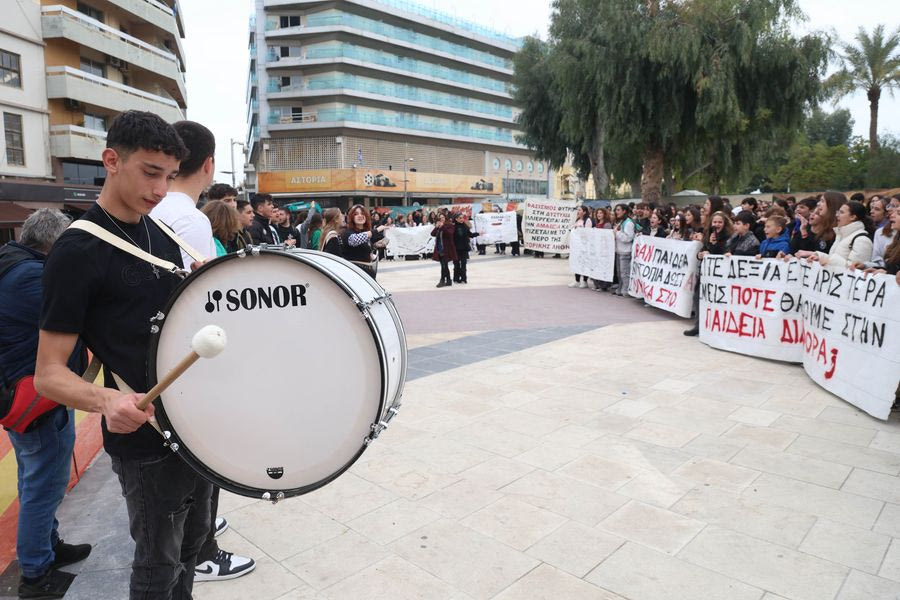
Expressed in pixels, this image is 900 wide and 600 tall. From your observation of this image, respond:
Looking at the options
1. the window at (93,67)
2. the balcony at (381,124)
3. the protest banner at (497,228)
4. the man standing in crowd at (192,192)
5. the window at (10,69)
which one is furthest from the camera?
the balcony at (381,124)

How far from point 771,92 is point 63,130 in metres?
27.6

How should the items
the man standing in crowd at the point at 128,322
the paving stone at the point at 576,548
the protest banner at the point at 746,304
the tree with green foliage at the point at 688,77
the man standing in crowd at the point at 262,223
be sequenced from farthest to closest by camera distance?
the tree with green foliage at the point at 688,77, the protest banner at the point at 746,304, the man standing in crowd at the point at 262,223, the paving stone at the point at 576,548, the man standing in crowd at the point at 128,322

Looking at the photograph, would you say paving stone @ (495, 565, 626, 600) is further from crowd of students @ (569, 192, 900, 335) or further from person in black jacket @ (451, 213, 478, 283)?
person in black jacket @ (451, 213, 478, 283)

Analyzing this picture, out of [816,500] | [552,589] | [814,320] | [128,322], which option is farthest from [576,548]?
[814,320]

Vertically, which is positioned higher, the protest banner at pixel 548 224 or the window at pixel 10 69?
the window at pixel 10 69

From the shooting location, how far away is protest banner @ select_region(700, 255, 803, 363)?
722 cm

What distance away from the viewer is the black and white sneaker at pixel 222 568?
9.92 ft

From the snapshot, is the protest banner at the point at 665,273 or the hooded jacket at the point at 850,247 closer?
the hooded jacket at the point at 850,247

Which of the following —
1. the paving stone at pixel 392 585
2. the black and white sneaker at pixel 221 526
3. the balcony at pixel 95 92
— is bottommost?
the black and white sneaker at pixel 221 526

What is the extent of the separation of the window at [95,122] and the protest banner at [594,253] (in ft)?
79.2

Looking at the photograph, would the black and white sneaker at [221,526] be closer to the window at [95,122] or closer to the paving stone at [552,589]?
the paving stone at [552,589]

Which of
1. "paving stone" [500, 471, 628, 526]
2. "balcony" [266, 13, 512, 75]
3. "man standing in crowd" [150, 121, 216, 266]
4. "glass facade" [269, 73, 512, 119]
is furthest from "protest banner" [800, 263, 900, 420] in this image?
Answer: "balcony" [266, 13, 512, 75]

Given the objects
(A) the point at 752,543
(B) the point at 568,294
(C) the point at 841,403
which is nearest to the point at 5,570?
(A) the point at 752,543

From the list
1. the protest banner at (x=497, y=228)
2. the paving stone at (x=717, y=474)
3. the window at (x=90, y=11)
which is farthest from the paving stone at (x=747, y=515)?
the window at (x=90, y=11)
